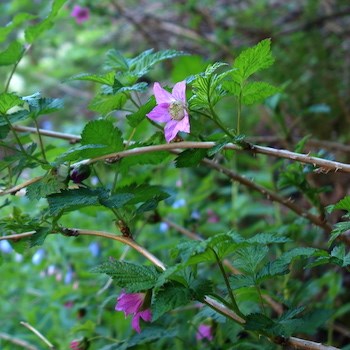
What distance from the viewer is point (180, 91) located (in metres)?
0.71

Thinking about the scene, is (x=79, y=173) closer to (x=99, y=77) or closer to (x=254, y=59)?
(x=99, y=77)

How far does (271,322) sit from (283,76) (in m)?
1.76

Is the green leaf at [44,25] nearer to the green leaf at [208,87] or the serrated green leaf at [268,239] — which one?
the green leaf at [208,87]

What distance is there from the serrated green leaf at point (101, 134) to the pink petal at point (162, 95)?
0.25 ft

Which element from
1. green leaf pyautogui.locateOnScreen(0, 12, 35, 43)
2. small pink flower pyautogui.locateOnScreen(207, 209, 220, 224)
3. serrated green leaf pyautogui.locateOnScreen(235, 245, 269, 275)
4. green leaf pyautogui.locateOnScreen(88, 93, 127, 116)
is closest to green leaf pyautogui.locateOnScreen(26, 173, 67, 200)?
green leaf pyautogui.locateOnScreen(88, 93, 127, 116)

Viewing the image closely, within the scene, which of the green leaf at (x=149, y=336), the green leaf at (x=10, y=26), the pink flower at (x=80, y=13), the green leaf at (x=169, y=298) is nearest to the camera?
the green leaf at (x=169, y=298)

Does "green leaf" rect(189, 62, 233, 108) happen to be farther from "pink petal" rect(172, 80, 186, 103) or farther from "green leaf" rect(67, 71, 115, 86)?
"green leaf" rect(67, 71, 115, 86)

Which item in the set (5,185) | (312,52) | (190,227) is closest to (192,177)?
(312,52)

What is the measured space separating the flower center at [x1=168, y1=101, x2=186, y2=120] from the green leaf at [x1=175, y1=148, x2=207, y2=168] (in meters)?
0.05

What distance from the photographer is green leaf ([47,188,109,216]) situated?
701 millimetres

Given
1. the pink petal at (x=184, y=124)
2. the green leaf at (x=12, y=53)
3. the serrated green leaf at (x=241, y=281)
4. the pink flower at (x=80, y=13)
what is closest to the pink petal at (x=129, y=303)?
the serrated green leaf at (x=241, y=281)

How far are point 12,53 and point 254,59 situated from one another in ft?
1.37

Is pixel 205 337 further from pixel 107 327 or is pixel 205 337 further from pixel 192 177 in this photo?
pixel 192 177

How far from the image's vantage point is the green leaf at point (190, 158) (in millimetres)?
752
